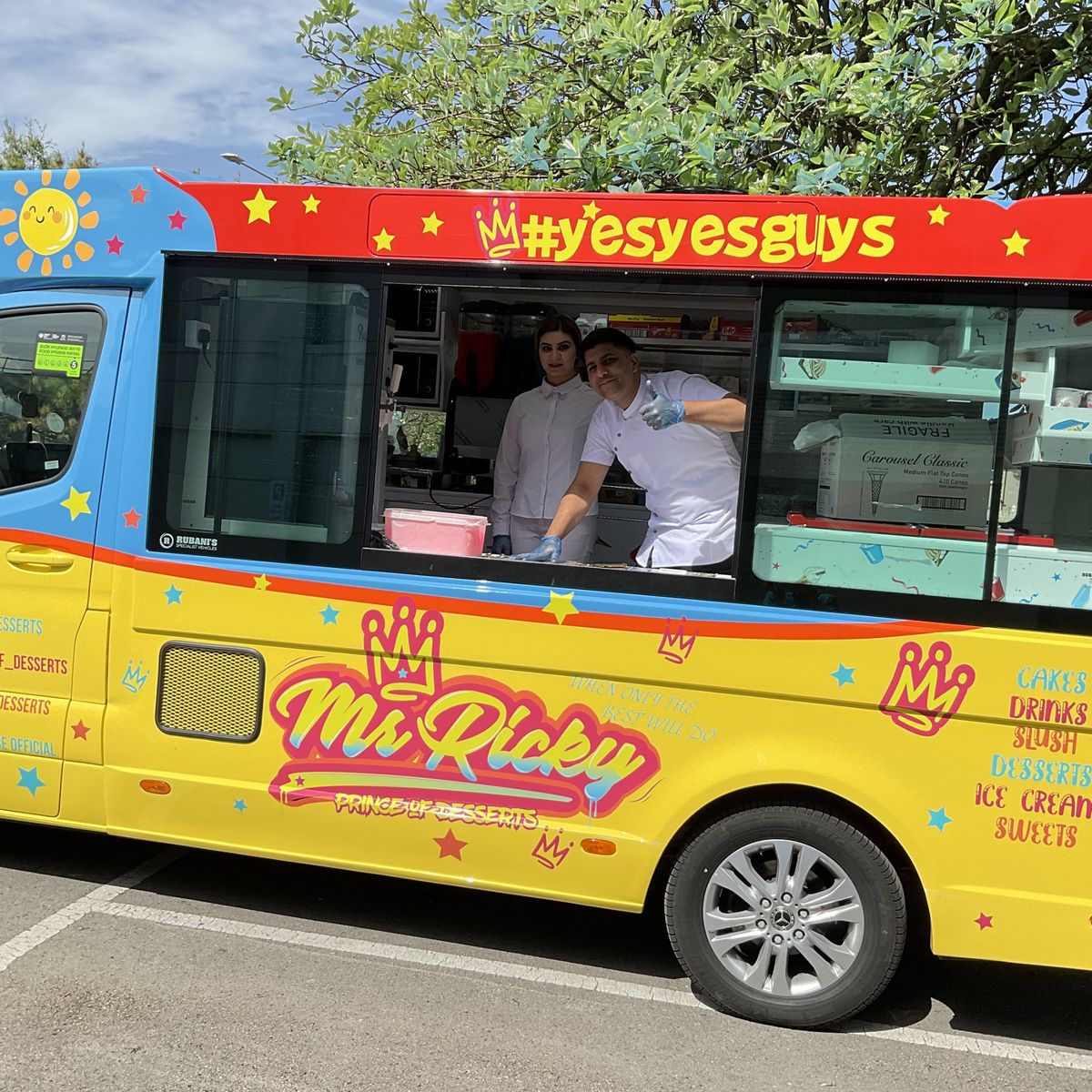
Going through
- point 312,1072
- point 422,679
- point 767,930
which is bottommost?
point 312,1072

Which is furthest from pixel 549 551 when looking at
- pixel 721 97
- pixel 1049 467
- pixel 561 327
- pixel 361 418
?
pixel 721 97

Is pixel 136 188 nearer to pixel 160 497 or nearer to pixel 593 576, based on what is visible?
pixel 160 497

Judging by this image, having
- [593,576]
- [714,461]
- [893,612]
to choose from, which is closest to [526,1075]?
[593,576]

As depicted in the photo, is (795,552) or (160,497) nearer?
(795,552)

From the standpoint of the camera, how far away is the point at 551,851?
3641 millimetres

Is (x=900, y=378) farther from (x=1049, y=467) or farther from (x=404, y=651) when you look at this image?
(x=404, y=651)

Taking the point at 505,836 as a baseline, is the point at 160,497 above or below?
above

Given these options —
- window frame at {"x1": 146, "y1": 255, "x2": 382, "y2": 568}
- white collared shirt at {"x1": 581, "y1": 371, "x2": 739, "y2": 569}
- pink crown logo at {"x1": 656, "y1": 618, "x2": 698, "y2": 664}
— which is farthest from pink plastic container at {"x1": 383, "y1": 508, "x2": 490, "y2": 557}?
A: pink crown logo at {"x1": 656, "y1": 618, "x2": 698, "y2": 664}

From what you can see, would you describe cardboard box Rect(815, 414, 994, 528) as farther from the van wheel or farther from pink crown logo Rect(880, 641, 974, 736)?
the van wheel

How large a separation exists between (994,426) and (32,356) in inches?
134

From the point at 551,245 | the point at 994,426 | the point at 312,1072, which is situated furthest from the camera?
the point at 551,245

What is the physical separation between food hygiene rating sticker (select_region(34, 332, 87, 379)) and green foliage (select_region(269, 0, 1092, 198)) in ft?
9.82

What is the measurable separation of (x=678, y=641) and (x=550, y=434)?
1.84m

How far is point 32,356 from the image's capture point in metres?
4.12
